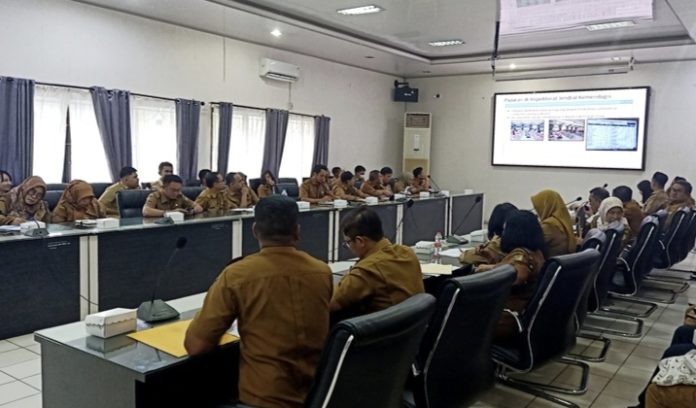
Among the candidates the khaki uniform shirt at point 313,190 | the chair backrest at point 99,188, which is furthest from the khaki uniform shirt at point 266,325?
the khaki uniform shirt at point 313,190

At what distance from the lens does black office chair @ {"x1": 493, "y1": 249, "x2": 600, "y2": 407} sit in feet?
7.97

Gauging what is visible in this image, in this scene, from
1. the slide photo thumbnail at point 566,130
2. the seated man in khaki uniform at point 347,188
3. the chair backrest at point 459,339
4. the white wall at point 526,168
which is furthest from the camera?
the slide photo thumbnail at point 566,130

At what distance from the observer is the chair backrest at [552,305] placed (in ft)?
7.95

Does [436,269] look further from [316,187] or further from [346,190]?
[346,190]

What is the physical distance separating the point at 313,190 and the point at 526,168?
4.42m

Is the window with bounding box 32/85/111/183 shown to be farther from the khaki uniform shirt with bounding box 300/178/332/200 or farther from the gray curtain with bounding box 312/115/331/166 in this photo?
the gray curtain with bounding box 312/115/331/166

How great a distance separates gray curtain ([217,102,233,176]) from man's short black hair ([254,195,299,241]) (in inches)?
239

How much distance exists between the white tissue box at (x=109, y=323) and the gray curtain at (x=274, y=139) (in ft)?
21.6

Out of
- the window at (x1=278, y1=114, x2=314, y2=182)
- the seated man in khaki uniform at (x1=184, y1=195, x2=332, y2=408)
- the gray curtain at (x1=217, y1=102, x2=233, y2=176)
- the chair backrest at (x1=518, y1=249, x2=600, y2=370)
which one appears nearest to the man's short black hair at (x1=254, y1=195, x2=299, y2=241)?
the seated man in khaki uniform at (x1=184, y1=195, x2=332, y2=408)

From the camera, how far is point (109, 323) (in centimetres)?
181

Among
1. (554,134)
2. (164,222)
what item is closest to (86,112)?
(164,222)

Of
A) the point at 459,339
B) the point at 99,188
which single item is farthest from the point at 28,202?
the point at 459,339

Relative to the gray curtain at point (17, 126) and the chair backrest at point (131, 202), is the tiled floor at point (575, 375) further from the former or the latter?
the gray curtain at point (17, 126)

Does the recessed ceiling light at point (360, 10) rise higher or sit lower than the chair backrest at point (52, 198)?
higher
